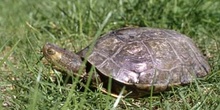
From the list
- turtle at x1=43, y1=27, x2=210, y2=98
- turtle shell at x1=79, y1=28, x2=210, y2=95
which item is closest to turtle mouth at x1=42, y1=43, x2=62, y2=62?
turtle at x1=43, y1=27, x2=210, y2=98

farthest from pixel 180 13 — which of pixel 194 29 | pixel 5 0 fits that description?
Answer: pixel 5 0

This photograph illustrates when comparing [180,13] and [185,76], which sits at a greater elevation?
[180,13]

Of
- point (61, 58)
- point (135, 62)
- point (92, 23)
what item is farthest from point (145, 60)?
point (92, 23)

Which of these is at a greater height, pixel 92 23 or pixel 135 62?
pixel 92 23

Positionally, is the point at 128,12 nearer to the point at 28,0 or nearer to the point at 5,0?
the point at 28,0

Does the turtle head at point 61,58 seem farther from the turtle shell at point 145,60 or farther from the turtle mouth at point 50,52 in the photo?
the turtle shell at point 145,60

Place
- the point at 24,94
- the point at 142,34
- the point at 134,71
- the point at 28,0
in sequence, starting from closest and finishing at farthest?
the point at 24,94 → the point at 134,71 → the point at 142,34 → the point at 28,0

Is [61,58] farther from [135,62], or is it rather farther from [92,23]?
[92,23]
